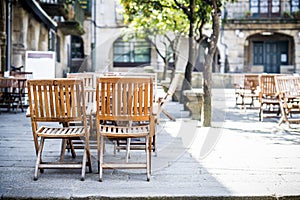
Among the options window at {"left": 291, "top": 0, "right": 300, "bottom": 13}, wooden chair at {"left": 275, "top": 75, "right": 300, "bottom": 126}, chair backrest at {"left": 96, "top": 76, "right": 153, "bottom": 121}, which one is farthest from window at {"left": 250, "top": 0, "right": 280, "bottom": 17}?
chair backrest at {"left": 96, "top": 76, "right": 153, "bottom": 121}

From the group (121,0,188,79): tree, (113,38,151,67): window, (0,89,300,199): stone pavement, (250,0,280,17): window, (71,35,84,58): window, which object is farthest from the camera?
(113,38,151,67): window

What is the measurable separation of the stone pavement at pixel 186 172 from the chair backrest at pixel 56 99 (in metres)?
0.60

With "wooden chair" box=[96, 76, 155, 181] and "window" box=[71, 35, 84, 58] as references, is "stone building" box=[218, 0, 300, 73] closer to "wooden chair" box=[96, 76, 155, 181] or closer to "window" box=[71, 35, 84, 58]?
"window" box=[71, 35, 84, 58]


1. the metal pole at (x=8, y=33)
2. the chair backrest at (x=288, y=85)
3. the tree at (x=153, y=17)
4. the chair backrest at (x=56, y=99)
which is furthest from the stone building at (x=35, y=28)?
the chair backrest at (x=56, y=99)

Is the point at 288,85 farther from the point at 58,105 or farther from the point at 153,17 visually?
the point at 153,17

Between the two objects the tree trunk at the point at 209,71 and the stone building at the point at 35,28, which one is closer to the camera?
the tree trunk at the point at 209,71

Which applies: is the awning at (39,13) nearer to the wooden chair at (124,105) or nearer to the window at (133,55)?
the wooden chair at (124,105)

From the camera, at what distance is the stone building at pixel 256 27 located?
1320 inches

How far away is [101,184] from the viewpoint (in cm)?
467

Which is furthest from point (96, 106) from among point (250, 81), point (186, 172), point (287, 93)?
point (250, 81)

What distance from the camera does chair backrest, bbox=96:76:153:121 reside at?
4.94 m

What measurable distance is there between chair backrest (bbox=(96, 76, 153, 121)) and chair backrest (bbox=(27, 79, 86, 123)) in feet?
0.67

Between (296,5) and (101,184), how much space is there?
3179 centimetres

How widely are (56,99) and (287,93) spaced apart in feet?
19.3
